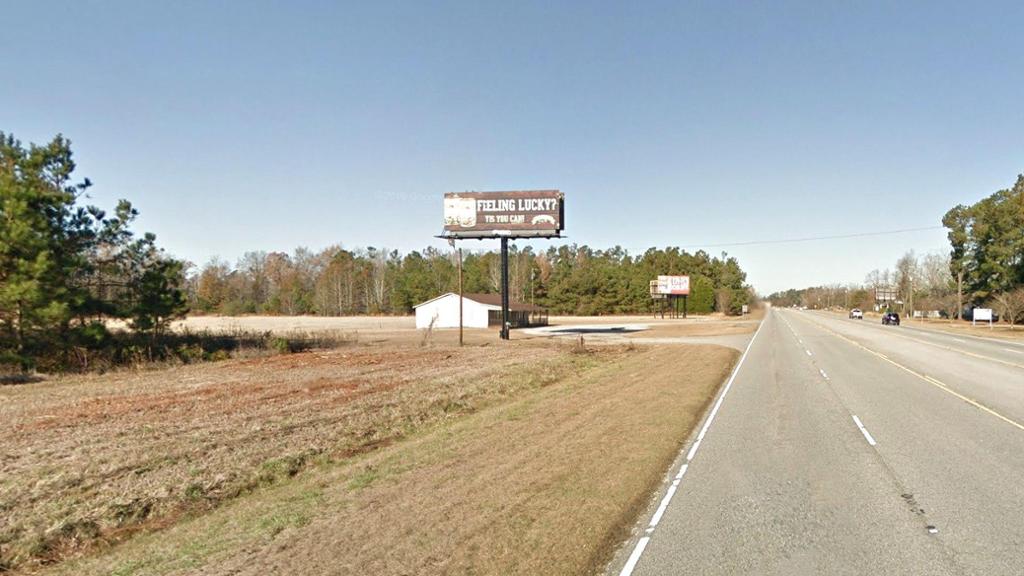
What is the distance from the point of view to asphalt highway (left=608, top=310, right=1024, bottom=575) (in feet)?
19.9

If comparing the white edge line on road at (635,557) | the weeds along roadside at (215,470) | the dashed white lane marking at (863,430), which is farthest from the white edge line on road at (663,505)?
the weeds along roadside at (215,470)

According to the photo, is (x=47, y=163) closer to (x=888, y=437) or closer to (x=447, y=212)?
(x=447, y=212)

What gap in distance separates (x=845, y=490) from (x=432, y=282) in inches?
5130

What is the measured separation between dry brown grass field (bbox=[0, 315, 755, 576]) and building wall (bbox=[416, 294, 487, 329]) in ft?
186

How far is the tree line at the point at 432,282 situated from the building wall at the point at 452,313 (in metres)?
41.2

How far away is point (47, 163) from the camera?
92.6 ft

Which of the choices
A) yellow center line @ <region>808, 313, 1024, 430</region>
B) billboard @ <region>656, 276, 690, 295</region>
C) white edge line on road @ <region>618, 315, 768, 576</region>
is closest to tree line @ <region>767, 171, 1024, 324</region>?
billboard @ <region>656, 276, 690, 295</region>

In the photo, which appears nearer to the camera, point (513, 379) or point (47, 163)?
point (513, 379)

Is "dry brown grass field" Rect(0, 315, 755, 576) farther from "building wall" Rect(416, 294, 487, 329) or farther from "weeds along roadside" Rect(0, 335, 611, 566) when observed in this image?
"building wall" Rect(416, 294, 487, 329)

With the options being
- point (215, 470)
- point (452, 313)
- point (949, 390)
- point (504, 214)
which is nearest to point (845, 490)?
point (215, 470)

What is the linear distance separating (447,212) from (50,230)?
3209cm

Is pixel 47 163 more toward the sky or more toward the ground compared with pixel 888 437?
more toward the sky

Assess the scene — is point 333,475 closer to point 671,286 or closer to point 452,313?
point 452,313

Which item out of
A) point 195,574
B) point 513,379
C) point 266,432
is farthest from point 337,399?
point 195,574
